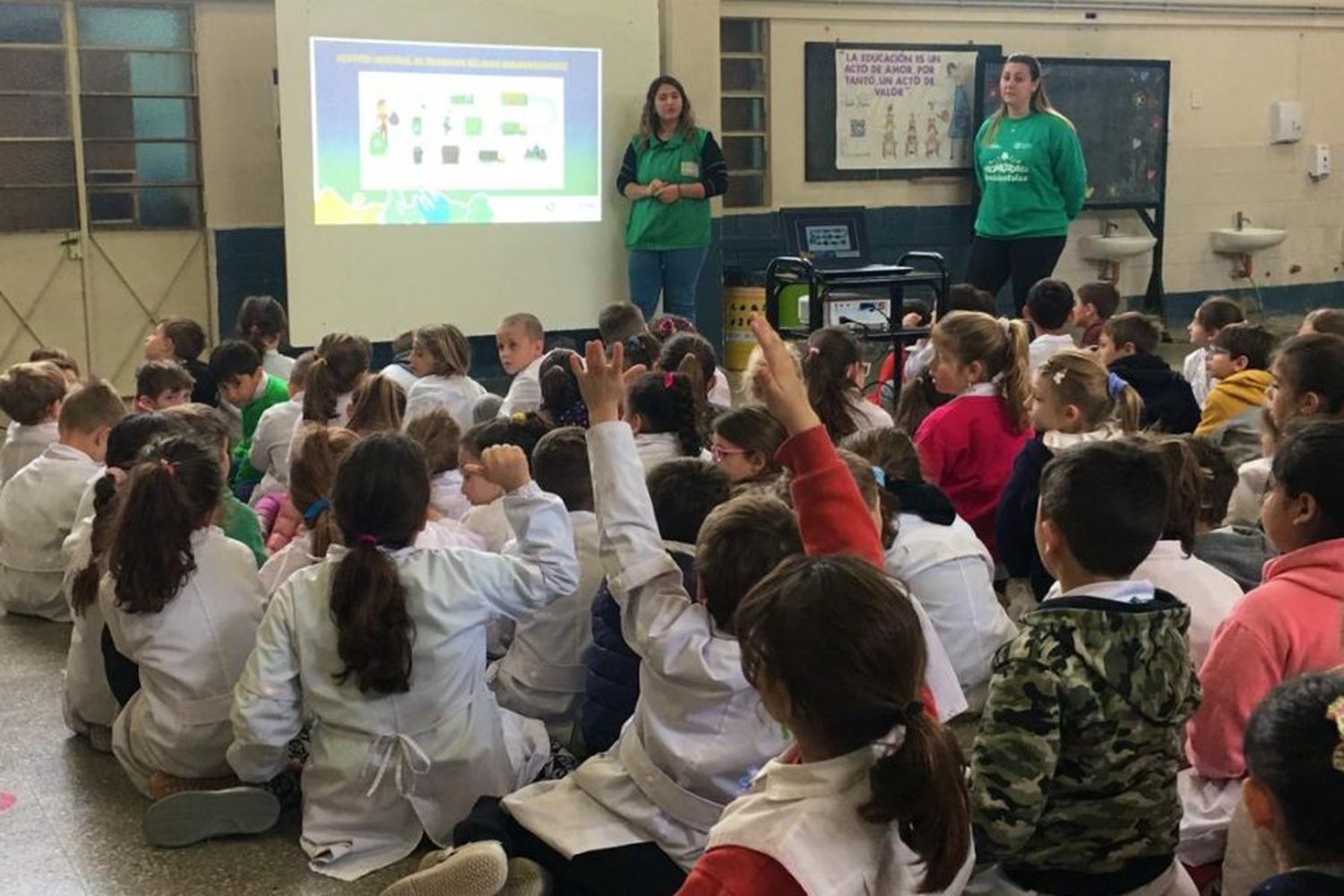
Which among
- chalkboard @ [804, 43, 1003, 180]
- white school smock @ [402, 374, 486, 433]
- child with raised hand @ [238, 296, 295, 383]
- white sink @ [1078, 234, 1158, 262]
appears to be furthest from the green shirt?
child with raised hand @ [238, 296, 295, 383]

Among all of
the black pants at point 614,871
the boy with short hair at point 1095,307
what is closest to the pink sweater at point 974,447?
the black pants at point 614,871

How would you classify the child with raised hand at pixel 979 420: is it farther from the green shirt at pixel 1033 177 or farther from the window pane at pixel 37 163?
the window pane at pixel 37 163

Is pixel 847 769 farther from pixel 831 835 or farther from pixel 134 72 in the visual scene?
pixel 134 72

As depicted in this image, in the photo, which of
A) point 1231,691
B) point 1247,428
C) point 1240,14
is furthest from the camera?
point 1240,14

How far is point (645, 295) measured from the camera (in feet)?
24.1

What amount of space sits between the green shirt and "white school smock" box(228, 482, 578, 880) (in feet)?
13.8

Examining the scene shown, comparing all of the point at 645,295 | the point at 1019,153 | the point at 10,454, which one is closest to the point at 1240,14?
the point at 1019,153

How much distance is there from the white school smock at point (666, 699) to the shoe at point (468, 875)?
0.50ft

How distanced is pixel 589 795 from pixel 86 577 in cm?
124

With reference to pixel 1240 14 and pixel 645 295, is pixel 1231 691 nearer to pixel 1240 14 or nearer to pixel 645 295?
pixel 645 295

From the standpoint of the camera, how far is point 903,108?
8.42 metres

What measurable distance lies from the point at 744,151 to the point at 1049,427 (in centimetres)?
522

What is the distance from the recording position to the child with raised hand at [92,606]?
114 inches

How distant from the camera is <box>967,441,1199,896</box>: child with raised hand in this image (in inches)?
68.5
